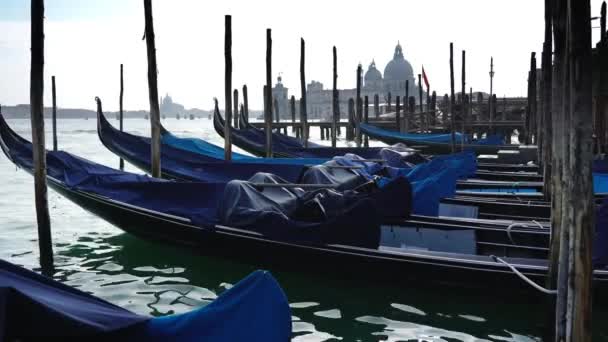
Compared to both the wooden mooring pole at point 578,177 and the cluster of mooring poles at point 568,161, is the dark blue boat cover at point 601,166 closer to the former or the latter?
the cluster of mooring poles at point 568,161

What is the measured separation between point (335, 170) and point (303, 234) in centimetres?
246

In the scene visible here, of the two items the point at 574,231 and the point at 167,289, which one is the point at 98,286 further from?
the point at 574,231

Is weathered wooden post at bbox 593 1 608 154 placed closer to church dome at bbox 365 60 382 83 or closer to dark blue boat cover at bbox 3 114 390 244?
dark blue boat cover at bbox 3 114 390 244

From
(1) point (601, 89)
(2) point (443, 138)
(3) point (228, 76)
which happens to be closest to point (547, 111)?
(1) point (601, 89)

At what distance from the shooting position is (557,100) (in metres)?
4.64

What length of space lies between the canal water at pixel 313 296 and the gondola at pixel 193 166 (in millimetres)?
1812

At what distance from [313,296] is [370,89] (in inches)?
4168

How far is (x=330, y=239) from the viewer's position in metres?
5.70

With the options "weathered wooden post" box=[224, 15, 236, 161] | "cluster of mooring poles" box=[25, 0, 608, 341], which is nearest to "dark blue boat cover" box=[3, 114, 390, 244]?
"cluster of mooring poles" box=[25, 0, 608, 341]

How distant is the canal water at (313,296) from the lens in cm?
492

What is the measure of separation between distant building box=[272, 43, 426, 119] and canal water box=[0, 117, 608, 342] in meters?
87.6

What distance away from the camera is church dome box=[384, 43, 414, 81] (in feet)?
332

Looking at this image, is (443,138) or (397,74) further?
(397,74)

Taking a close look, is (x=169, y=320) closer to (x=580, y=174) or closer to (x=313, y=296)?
(x=580, y=174)
